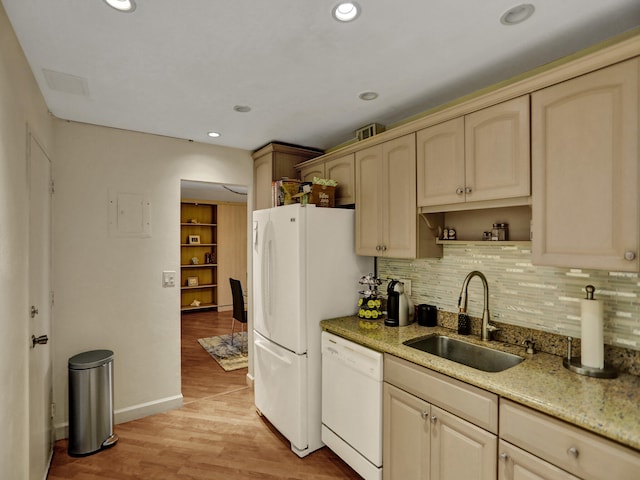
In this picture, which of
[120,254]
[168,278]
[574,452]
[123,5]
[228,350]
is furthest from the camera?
[228,350]

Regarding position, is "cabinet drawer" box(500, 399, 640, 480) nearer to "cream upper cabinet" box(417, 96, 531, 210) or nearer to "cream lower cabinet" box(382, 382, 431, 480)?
"cream lower cabinet" box(382, 382, 431, 480)

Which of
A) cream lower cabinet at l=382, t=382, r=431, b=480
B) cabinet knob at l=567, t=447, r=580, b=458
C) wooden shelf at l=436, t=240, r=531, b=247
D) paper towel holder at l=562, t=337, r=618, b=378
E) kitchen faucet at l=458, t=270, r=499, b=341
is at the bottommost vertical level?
cream lower cabinet at l=382, t=382, r=431, b=480

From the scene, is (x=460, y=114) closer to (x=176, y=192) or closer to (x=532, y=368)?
(x=532, y=368)

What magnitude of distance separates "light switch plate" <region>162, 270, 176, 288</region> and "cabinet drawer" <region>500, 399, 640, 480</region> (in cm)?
273

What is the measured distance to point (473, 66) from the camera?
184 cm

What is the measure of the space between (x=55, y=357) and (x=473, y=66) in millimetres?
3535

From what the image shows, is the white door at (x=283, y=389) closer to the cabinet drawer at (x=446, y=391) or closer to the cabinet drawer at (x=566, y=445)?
the cabinet drawer at (x=446, y=391)

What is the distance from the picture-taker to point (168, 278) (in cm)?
311

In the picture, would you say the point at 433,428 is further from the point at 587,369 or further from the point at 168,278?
the point at 168,278

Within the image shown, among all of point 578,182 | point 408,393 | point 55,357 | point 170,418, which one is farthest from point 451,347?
point 55,357

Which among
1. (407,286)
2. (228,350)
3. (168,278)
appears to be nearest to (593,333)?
(407,286)

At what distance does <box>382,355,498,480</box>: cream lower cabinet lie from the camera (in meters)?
1.52

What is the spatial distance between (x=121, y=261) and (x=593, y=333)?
10.7 ft

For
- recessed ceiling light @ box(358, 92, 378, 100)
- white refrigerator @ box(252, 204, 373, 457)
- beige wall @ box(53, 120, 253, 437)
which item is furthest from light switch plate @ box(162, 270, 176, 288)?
recessed ceiling light @ box(358, 92, 378, 100)
